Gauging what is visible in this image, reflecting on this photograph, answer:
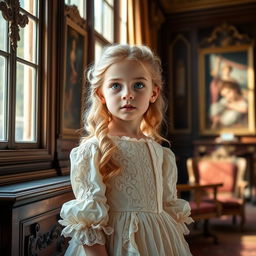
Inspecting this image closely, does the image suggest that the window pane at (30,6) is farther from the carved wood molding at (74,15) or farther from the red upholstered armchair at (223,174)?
the red upholstered armchair at (223,174)

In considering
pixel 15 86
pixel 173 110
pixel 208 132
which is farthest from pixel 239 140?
pixel 15 86

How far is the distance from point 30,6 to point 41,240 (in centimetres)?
180

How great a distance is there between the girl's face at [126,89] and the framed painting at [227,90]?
6.11m

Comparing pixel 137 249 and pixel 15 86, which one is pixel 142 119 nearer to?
pixel 137 249

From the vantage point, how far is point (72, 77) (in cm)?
332

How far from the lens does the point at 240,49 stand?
23.3 ft

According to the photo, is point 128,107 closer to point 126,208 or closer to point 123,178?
point 123,178

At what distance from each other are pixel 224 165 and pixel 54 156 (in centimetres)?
322

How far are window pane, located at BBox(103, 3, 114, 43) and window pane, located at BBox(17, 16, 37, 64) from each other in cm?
191

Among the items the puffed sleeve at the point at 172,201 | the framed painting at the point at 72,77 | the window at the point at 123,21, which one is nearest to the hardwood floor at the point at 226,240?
the framed painting at the point at 72,77

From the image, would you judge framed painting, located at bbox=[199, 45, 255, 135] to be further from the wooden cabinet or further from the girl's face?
the girl's face

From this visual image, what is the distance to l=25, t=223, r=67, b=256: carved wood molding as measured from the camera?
1.83 metres

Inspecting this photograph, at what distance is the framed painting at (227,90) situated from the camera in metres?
6.98

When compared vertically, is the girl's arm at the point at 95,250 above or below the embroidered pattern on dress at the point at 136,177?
below
